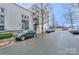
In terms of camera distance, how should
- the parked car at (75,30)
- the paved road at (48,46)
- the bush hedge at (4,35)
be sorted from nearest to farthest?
the paved road at (48,46) < the bush hedge at (4,35) < the parked car at (75,30)

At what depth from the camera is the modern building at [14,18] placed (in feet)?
13.8

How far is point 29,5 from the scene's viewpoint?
4223 mm

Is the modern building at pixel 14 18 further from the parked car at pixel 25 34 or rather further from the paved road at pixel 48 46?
the paved road at pixel 48 46

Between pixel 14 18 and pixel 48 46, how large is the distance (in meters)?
0.86

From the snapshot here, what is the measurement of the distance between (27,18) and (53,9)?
0.55m

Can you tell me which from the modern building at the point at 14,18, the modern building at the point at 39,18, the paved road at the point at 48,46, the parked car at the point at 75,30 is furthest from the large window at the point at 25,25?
the parked car at the point at 75,30

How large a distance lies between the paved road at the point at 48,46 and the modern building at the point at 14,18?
0.31 m

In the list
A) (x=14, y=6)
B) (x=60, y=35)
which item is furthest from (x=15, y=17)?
(x=60, y=35)

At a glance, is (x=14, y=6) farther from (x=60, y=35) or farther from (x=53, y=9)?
(x=60, y=35)

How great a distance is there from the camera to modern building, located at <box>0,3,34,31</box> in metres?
4.21

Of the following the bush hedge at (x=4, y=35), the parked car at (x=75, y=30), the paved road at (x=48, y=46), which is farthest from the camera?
the parked car at (x=75, y=30)

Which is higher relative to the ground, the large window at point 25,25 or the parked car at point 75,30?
the large window at point 25,25

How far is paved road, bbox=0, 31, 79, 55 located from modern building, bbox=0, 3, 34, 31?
0.31 meters

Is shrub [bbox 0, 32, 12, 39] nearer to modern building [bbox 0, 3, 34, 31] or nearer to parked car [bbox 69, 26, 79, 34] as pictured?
modern building [bbox 0, 3, 34, 31]
